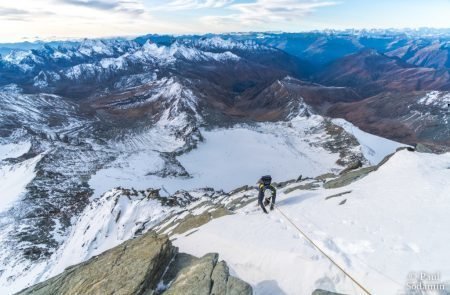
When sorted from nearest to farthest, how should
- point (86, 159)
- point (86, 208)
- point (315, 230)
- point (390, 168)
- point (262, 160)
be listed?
1. point (315, 230)
2. point (390, 168)
3. point (86, 208)
4. point (86, 159)
5. point (262, 160)

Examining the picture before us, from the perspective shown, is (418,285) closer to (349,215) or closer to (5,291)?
(349,215)

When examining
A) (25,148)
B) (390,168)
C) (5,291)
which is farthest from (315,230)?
(25,148)

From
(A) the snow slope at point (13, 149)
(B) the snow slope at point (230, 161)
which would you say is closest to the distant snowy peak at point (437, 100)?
(B) the snow slope at point (230, 161)

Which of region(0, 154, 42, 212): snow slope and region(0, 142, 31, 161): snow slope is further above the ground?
region(0, 154, 42, 212): snow slope

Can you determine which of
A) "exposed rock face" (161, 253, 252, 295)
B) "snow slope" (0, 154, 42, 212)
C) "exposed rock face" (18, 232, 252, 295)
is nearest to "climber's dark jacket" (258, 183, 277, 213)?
"exposed rock face" (18, 232, 252, 295)

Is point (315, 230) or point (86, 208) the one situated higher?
point (315, 230)

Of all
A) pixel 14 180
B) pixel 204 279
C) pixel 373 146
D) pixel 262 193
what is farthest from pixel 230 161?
pixel 204 279

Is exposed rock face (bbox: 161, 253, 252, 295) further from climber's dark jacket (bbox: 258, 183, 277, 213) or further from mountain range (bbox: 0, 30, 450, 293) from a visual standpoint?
Answer: mountain range (bbox: 0, 30, 450, 293)
